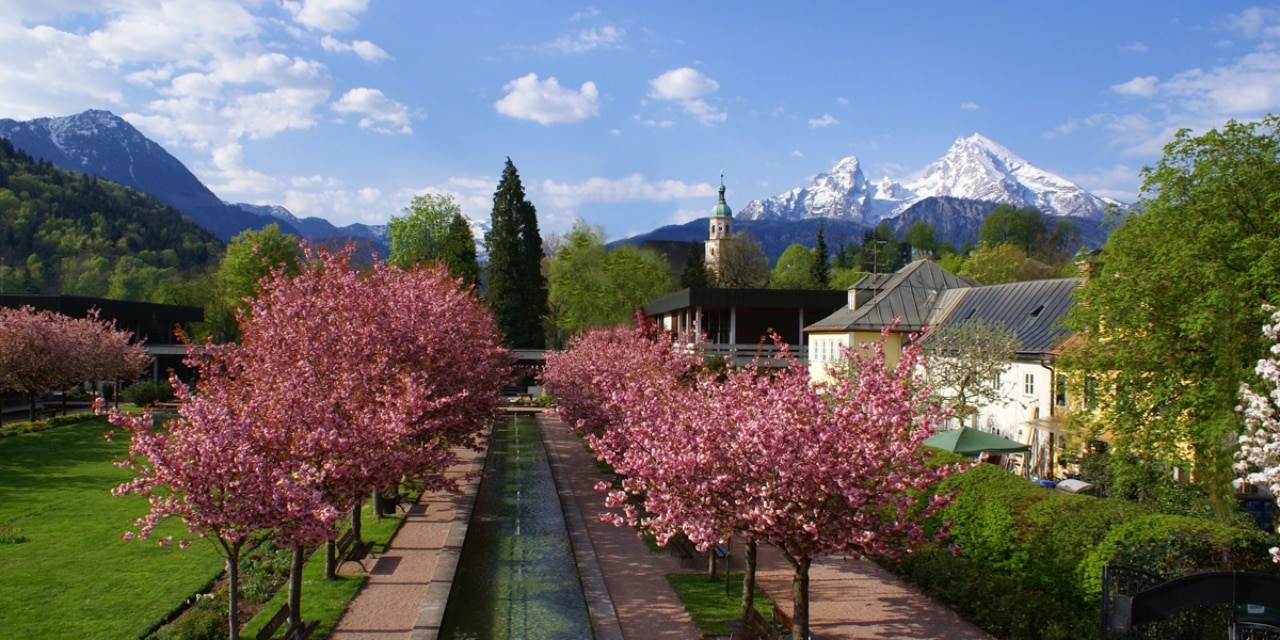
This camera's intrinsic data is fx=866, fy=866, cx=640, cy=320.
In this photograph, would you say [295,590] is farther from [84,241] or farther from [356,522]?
[84,241]

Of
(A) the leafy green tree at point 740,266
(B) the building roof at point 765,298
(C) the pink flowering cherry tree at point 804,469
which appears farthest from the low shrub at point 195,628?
(A) the leafy green tree at point 740,266

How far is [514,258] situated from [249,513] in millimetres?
58048

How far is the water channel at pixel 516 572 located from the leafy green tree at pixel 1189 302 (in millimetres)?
11882

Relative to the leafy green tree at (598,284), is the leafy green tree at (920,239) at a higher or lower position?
higher

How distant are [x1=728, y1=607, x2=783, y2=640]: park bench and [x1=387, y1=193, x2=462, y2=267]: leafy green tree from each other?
67461mm

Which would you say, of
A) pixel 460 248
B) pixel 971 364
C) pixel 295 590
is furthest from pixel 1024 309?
pixel 460 248

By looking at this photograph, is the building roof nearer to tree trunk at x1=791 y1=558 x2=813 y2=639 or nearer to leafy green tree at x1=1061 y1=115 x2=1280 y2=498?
leafy green tree at x1=1061 y1=115 x2=1280 y2=498

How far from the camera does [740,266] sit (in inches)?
3974

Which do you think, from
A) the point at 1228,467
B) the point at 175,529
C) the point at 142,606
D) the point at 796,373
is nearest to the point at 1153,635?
the point at 796,373

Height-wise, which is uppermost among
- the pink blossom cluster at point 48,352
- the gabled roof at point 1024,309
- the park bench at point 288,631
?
the gabled roof at point 1024,309

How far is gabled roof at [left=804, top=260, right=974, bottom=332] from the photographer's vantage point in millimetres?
39688

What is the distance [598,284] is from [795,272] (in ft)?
161

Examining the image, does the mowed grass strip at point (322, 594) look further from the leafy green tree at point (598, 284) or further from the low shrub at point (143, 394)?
the leafy green tree at point (598, 284)

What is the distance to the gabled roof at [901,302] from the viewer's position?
39.7 metres
